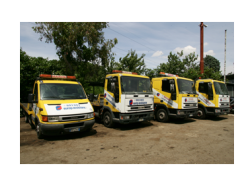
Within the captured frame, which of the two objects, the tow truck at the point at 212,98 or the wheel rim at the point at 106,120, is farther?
the tow truck at the point at 212,98

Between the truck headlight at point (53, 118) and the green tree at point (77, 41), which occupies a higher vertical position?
the green tree at point (77, 41)

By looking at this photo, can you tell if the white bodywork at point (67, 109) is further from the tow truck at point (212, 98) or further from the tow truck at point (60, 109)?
the tow truck at point (212, 98)

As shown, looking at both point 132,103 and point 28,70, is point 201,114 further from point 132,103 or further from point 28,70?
point 28,70

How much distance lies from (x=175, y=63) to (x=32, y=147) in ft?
63.8

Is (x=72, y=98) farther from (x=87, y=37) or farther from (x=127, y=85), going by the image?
(x=87, y=37)

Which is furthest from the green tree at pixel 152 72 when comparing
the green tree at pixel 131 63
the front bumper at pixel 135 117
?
the front bumper at pixel 135 117

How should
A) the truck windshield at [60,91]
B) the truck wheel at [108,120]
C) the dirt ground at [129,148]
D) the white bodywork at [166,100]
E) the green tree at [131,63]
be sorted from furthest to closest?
1. the green tree at [131,63]
2. the white bodywork at [166,100]
3. the truck wheel at [108,120]
4. the truck windshield at [60,91]
5. the dirt ground at [129,148]

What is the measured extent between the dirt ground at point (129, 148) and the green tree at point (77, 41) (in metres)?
9.89

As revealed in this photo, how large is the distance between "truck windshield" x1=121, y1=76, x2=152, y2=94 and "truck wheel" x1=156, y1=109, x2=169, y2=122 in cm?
191

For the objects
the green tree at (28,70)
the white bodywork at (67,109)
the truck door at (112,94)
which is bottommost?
the white bodywork at (67,109)

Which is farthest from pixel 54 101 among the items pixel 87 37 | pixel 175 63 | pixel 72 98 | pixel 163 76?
pixel 175 63

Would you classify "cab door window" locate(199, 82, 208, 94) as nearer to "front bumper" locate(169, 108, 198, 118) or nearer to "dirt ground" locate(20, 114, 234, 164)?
"front bumper" locate(169, 108, 198, 118)

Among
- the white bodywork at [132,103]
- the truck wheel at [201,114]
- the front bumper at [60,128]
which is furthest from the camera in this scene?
the truck wheel at [201,114]

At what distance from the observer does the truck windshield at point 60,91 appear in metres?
6.11
